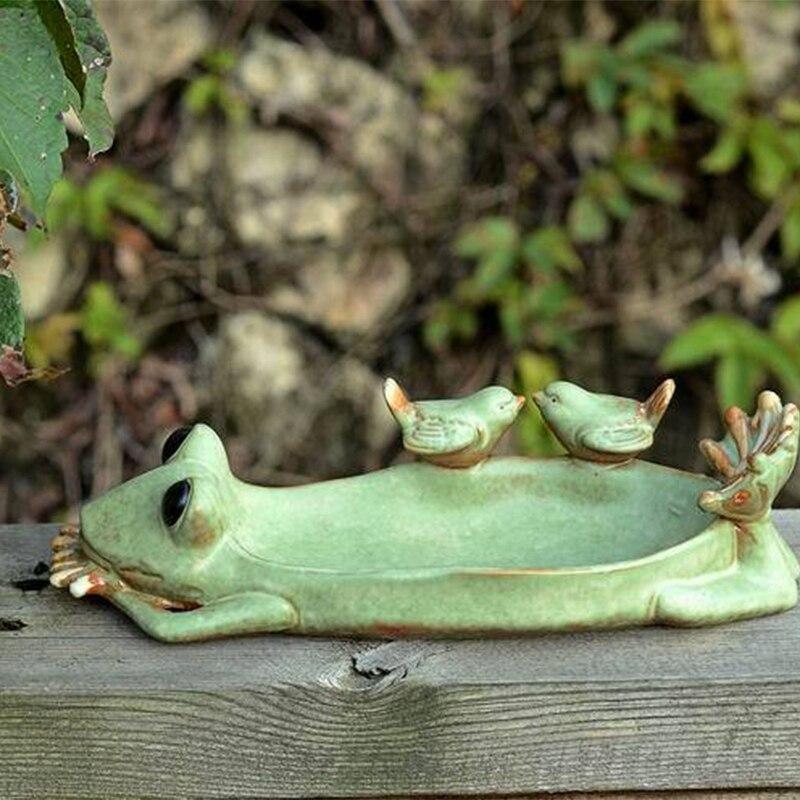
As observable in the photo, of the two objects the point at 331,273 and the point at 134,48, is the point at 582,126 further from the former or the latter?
the point at 134,48

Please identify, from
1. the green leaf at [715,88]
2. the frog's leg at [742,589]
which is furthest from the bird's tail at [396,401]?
the green leaf at [715,88]

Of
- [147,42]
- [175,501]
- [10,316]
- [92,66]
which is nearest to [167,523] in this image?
[175,501]

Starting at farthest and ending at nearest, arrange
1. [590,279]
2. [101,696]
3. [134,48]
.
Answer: [590,279] < [134,48] < [101,696]

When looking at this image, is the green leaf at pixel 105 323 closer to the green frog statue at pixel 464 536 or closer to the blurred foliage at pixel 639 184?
the blurred foliage at pixel 639 184

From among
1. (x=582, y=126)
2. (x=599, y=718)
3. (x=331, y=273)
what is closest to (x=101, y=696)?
(x=599, y=718)

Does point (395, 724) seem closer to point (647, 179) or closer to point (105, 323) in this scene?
point (105, 323)

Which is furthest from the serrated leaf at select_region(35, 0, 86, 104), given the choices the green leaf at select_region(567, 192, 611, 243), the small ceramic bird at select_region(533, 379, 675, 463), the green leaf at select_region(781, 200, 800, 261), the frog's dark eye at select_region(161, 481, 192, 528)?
the green leaf at select_region(781, 200, 800, 261)
